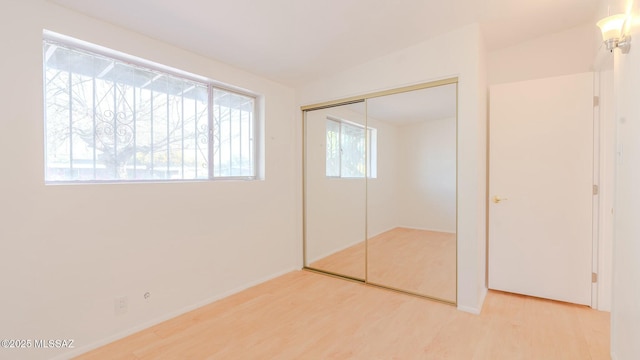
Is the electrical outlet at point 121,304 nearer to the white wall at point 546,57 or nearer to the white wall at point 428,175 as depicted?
the white wall at point 428,175

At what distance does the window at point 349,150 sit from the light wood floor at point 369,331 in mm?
1501

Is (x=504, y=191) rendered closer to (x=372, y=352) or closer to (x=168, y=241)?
(x=372, y=352)

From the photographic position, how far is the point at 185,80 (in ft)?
8.87

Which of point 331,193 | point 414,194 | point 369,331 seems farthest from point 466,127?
point 369,331

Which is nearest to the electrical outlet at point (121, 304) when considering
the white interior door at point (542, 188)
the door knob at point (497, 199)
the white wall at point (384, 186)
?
the white wall at point (384, 186)

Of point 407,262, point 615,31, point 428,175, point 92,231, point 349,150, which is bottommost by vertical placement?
point 407,262

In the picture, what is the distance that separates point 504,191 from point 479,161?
676mm

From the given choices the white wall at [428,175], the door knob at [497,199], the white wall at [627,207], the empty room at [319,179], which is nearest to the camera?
the white wall at [627,207]

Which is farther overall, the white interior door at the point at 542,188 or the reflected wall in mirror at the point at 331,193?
the reflected wall in mirror at the point at 331,193

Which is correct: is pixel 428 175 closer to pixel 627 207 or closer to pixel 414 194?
pixel 414 194

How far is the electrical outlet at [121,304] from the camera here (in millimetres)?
2129

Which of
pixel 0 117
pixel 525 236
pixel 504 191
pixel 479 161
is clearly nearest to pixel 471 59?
pixel 479 161

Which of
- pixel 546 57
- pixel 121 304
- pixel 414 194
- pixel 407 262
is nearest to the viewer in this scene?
pixel 121 304

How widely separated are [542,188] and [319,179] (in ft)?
8.18
